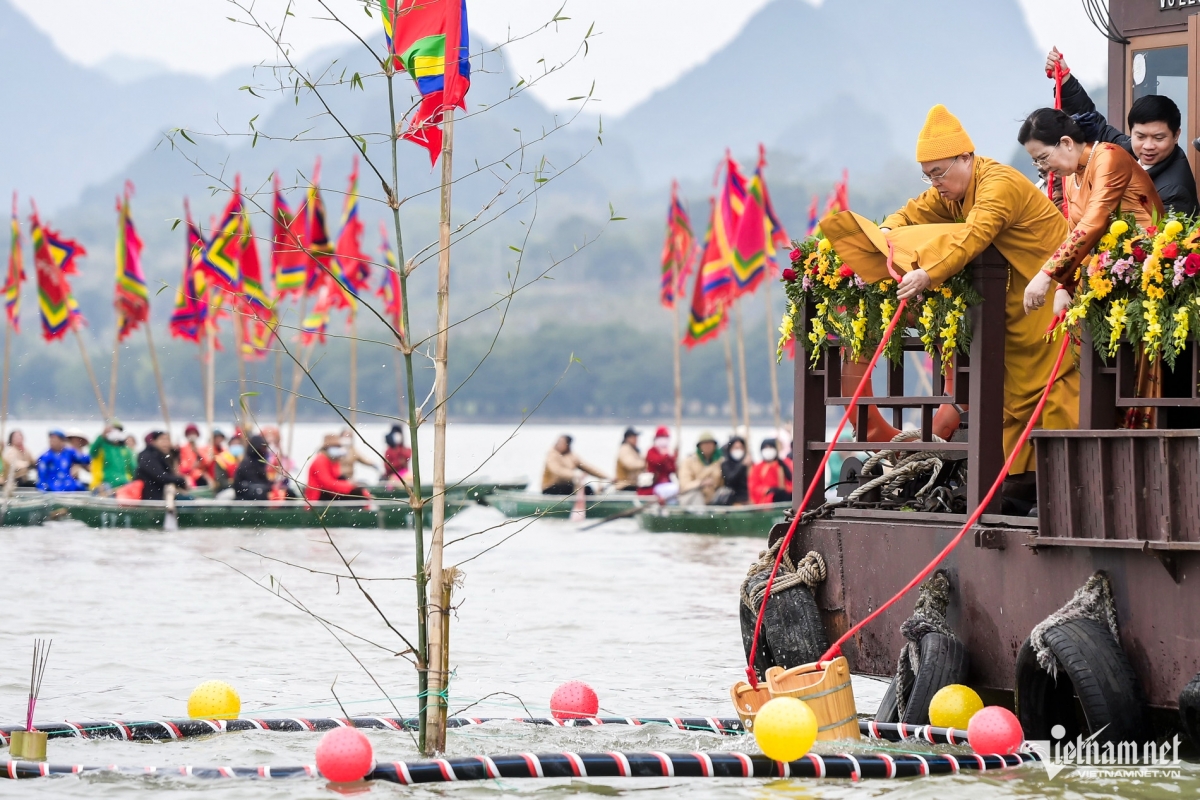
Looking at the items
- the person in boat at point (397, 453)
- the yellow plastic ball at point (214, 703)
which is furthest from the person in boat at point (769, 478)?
the yellow plastic ball at point (214, 703)

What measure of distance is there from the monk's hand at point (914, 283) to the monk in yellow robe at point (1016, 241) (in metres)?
0.16

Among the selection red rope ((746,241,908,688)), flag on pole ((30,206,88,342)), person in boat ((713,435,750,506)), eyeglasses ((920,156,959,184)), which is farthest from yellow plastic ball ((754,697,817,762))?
flag on pole ((30,206,88,342))

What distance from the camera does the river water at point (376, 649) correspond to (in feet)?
21.9

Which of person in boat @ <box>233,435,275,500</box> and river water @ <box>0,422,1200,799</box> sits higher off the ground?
person in boat @ <box>233,435,275,500</box>

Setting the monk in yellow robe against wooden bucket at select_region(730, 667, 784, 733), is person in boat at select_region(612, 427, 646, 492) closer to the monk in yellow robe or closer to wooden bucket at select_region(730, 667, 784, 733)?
the monk in yellow robe

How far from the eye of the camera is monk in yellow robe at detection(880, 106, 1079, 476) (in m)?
7.27

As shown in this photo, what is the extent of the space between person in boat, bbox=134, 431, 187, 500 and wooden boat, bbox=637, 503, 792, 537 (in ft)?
26.9

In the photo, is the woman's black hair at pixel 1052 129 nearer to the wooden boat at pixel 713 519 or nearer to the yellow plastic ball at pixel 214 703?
the yellow plastic ball at pixel 214 703

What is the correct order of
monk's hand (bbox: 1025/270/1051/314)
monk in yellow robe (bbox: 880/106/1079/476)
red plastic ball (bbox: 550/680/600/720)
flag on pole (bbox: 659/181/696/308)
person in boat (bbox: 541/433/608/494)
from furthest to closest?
flag on pole (bbox: 659/181/696/308) < person in boat (bbox: 541/433/608/494) < red plastic ball (bbox: 550/680/600/720) < monk in yellow robe (bbox: 880/106/1079/476) < monk's hand (bbox: 1025/270/1051/314)

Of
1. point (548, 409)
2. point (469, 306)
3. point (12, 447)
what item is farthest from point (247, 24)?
point (469, 306)

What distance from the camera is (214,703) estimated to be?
325 inches

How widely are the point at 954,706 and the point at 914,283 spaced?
6.30 ft

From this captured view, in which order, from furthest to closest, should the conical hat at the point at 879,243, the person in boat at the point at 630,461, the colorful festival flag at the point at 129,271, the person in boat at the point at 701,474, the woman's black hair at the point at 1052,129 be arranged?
the colorful festival flag at the point at 129,271, the person in boat at the point at 630,461, the person in boat at the point at 701,474, the woman's black hair at the point at 1052,129, the conical hat at the point at 879,243

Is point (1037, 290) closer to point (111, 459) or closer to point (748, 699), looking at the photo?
point (748, 699)
